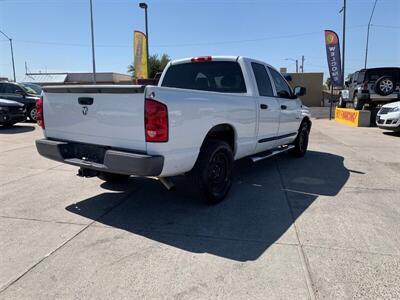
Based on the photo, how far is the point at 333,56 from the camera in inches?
736

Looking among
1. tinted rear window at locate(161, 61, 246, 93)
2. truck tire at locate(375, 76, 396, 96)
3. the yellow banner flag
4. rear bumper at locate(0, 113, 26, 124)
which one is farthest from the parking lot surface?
the yellow banner flag

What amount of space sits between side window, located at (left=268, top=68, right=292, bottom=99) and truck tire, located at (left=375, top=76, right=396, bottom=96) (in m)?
10.4

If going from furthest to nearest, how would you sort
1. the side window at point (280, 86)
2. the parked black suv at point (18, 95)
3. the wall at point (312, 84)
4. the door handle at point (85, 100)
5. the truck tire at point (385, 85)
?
1. the wall at point (312, 84)
2. the truck tire at point (385, 85)
3. the parked black suv at point (18, 95)
4. the side window at point (280, 86)
5. the door handle at point (85, 100)

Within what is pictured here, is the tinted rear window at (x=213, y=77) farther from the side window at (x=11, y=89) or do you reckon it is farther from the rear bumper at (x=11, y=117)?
the side window at (x=11, y=89)

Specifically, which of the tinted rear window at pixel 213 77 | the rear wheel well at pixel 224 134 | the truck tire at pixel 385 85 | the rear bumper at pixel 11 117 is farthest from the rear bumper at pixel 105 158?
the truck tire at pixel 385 85

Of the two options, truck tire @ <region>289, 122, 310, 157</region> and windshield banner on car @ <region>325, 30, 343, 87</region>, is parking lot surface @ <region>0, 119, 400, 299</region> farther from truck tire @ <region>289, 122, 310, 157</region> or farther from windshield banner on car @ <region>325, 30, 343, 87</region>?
Result: windshield banner on car @ <region>325, 30, 343, 87</region>

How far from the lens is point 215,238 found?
351 centimetres

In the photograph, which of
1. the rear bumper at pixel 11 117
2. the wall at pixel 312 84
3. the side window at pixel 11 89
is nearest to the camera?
the rear bumper at pixel 11 117

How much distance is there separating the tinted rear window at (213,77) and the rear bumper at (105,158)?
2220mm

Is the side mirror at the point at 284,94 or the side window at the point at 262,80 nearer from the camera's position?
the side window at the point at 262,80

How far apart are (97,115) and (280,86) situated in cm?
390

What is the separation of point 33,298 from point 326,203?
3728mm

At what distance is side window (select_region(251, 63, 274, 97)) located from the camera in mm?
5476

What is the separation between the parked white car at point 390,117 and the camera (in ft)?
37.8
